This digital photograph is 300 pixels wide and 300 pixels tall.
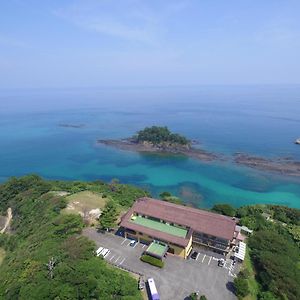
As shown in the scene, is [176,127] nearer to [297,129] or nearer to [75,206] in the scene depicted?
[297,129]

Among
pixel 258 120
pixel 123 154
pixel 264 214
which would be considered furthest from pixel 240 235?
pixel 258 120

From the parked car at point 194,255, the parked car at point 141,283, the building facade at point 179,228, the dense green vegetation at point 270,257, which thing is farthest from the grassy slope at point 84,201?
the dense green vegetation at point 270,257

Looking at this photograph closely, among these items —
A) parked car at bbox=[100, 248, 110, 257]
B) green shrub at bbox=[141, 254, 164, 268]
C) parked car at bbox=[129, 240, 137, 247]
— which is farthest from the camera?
parked car at bbox=[129, 240, 137, 247]

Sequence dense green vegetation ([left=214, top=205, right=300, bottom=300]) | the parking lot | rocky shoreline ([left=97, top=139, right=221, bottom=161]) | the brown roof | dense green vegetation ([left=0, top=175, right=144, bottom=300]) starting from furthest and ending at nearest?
rocky shoreline ([left=97, top=139, right=221, bottom=161])
the brown roof
dense green vegetation ([left=214, top=205, right=300, bottom=300])
the parking lot
dense green vegetation ([left=0, top=175, right=144, bottom=300])

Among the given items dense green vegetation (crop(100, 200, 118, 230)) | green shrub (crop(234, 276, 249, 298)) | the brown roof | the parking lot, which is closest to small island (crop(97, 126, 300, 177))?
the brown roof

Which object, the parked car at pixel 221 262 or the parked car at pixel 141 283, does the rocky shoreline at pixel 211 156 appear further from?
the parked car at pixel 141 283

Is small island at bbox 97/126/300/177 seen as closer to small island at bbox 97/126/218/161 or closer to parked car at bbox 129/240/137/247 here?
small island at bbox 97/126/218/161

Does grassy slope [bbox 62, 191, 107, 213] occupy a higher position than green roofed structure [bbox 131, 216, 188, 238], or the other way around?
green roofed structure [bbox 131, 216, 188, 238]
